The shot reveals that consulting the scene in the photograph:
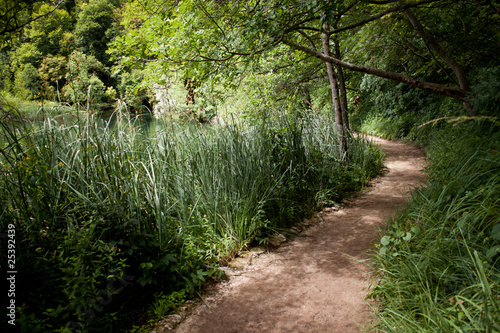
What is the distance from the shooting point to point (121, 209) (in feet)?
7.26

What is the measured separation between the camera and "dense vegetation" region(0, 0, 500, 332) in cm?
176

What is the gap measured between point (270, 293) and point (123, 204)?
1.41 m

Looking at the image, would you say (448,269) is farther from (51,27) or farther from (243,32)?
(51,27)

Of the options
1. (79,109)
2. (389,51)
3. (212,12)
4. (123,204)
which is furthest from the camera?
(389,51)

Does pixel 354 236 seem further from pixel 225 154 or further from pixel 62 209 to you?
pixel 62 209

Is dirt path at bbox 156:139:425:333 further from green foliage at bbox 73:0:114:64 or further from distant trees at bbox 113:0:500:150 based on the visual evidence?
Answer: green foliage at bbox 73:0:114:64

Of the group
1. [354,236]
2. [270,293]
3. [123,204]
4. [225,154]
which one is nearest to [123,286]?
[123,204]

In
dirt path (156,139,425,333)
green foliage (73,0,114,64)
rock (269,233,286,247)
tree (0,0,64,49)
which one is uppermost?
green foliage (73,0,114,64)

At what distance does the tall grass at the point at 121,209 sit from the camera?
1843mm

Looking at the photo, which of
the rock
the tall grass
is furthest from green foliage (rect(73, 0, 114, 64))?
the rock

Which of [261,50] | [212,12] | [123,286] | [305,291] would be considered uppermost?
[212,12]

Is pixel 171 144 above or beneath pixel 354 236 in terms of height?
above

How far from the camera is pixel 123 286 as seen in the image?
2.05 meters

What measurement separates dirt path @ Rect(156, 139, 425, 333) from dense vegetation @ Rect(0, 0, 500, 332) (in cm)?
22
